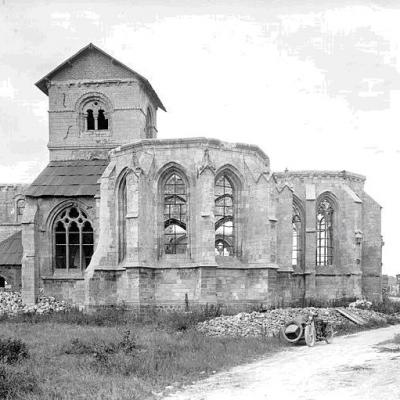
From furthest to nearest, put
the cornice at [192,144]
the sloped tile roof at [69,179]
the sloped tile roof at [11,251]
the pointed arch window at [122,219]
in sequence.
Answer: the sloped tile roof at [11,251]
the sloped tile roof at [69,179]
the pointed arch window at [122,219]
the cornice at [192,144]

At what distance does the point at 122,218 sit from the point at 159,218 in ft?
6.65

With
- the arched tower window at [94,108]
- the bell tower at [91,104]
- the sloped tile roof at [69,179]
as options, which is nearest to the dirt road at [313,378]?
the sloped tile roof at [69,179]

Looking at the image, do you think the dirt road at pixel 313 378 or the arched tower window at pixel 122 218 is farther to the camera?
the arched tower window at pixel 122 218

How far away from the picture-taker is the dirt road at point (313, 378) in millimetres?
11039

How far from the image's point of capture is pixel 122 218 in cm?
2583

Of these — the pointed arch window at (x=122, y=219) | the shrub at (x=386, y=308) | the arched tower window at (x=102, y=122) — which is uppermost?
the arched tower window at (x=102, y=122)

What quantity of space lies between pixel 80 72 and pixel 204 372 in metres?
24.7

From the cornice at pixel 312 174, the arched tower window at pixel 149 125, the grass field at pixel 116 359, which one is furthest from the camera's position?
the arched tower window at pixel 149 125

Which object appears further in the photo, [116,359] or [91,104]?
[91,104]

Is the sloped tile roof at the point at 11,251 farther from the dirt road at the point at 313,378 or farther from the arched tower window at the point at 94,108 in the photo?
the dirt road at the point at 313,378

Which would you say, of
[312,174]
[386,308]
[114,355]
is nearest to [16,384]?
[114,355]

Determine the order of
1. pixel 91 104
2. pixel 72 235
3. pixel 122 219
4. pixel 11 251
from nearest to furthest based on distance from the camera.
Result: 1. pixel 122 219
2. pixel 72 235
3. pixel 11 251
4. pixel 91 104

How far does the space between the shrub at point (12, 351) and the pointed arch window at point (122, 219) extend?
10807 millimetres

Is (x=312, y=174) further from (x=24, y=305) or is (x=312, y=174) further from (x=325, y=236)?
(x=24, y=305)
